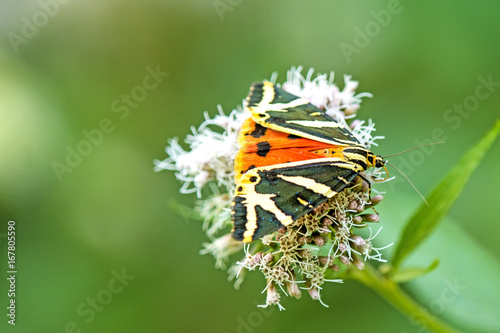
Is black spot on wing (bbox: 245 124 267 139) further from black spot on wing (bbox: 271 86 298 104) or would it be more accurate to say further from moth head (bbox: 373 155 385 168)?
moth head (bbox: 373 155 385 168)

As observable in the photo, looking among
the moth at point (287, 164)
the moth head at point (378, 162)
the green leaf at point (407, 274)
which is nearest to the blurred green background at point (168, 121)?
the green leaf at point (407, 274)

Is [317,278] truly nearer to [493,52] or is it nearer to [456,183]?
[456,183]

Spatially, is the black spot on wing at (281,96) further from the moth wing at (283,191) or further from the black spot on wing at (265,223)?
the black spot on wing at (265,223)

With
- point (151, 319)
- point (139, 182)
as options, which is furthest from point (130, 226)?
point (151, 319)

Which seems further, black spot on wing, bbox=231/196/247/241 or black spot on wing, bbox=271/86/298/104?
black spot on wing, bbox=271/86/298/104

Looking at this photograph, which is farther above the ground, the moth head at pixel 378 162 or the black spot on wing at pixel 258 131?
the moth head at pixel 378 162

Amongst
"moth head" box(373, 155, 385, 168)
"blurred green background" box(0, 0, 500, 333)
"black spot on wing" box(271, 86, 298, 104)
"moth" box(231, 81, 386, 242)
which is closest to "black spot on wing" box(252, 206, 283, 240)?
"moth" box(231, 81, 386, 242)

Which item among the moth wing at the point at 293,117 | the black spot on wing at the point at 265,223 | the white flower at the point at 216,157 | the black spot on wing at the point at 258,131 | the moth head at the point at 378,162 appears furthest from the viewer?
the white flower at the point at 216,157
